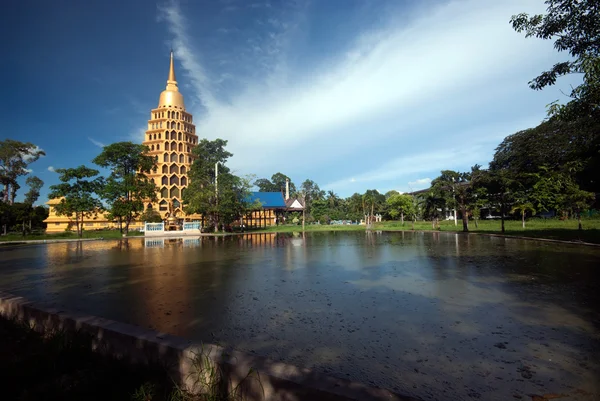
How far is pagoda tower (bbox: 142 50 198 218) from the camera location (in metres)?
46.6

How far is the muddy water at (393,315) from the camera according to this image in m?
3.03

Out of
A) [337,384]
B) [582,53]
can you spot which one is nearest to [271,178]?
[582,53]

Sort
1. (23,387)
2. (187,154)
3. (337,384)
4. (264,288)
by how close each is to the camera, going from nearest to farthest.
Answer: (337,384) → (23,387) → (264,288) → (187,154)

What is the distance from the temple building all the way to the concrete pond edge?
134ft

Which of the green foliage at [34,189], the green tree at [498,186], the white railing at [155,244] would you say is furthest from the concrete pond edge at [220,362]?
the green foliage at [34,189]

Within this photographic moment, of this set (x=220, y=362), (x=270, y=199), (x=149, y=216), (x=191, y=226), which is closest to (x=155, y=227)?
(x=191, y=226)

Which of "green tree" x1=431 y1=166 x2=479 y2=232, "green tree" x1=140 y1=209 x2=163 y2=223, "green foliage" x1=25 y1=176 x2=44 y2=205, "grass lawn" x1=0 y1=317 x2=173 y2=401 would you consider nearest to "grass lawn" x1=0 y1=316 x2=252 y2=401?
"grass lawn" x1=0 y1=317 x2=173 y2=401

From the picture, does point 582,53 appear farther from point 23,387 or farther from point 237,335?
point 23,387

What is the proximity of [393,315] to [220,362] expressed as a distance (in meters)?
3.26

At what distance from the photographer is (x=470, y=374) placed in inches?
118

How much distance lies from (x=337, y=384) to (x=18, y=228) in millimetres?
60241

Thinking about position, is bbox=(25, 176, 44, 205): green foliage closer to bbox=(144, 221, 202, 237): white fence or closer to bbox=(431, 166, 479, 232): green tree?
bbox=(144, 221, 202, 237): white fence

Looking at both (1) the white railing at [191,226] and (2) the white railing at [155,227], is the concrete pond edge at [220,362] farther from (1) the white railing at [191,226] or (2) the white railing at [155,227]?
(1) the white railing at [191,226]

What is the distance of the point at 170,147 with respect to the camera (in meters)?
48.7
